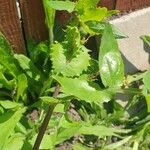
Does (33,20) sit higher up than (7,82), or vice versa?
(33,20)

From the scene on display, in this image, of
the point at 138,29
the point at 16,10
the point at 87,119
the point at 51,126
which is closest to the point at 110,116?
the point at 87,119

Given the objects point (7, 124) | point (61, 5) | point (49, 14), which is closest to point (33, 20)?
point (49, 14)

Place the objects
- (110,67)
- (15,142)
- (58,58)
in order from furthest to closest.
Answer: (15,142) → (58,58) → (110,67)

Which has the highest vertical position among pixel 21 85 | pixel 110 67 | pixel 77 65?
pixel 110 67

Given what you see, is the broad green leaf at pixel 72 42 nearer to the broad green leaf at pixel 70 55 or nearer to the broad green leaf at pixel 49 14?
the broad green leaf at pixel 70 55

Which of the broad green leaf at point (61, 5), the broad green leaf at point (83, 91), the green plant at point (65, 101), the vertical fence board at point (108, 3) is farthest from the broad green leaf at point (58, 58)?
the vertical fence board at point (108, 3)

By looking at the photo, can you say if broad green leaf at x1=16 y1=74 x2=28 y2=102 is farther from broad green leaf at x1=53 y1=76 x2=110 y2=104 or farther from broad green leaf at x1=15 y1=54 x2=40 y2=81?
broad green leaf at x1=53 y1=76 x2=110 y2=104

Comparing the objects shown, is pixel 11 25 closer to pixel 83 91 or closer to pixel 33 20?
pixel 33 20

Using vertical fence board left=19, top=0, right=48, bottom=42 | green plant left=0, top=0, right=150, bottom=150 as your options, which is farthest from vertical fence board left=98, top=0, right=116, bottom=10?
vertical fence board left=19, top=0, right=48, bottom=42

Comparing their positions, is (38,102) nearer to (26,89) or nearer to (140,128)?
(26,89)
